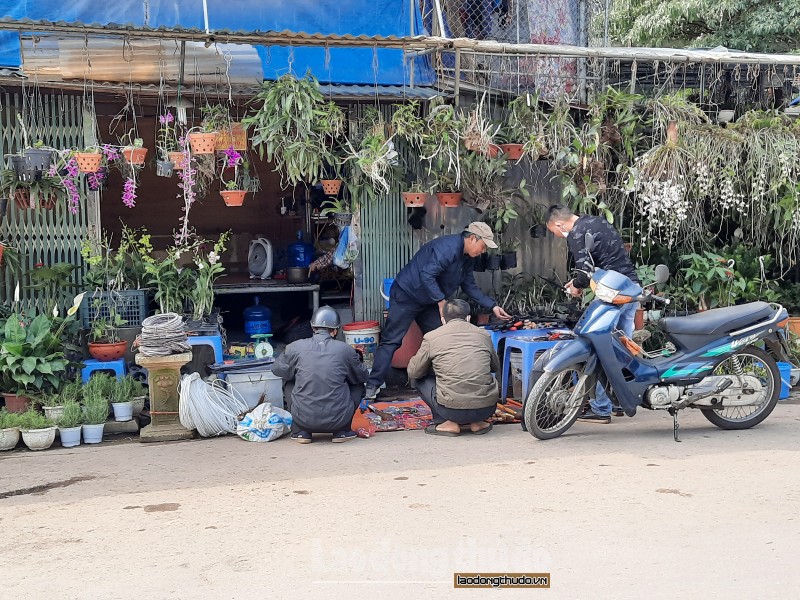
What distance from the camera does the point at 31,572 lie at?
489 centimetres

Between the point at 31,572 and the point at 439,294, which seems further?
the point at 439,294

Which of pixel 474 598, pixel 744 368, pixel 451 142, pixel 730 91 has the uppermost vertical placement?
pixel 730 91

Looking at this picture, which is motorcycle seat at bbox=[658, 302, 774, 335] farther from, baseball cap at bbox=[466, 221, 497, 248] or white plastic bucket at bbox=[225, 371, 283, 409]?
white plastic bucket at bbox=[225, 371, 283, 409]

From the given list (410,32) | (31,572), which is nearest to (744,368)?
(410,32)

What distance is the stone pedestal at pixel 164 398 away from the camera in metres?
7.94

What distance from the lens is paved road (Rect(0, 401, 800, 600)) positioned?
467cm

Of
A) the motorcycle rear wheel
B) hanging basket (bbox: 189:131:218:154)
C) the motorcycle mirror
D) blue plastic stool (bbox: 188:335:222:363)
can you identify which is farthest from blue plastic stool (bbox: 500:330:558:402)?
hanging basket (bbox: 189:131:218:154)

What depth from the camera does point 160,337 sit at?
7.97 meters

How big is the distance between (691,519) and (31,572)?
12.4 feet

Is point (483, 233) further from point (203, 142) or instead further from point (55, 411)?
point (55, 411)

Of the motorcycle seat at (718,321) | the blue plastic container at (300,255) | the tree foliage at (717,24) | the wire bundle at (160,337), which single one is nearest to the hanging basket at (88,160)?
the wire bundle at (160,337)

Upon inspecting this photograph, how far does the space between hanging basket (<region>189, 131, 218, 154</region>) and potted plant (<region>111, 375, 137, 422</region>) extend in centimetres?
219

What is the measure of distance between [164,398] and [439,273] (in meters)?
2.89

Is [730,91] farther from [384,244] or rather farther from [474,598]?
[474,598]
